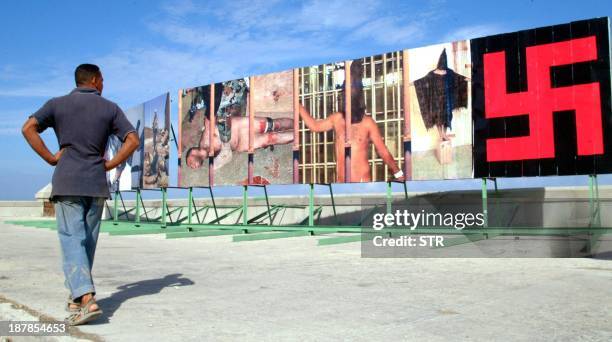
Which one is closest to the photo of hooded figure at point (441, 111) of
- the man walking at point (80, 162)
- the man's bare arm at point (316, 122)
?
the man's bare arm at point (316, 122)

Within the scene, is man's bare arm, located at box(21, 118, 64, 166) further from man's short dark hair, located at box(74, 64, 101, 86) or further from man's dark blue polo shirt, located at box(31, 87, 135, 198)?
man's short dark hair, located at box(74, 64, 101, 86)

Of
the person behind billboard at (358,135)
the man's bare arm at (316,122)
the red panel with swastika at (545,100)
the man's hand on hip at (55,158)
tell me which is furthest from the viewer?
the man's bare arm at (316,122)

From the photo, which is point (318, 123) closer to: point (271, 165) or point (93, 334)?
point (271, 165)

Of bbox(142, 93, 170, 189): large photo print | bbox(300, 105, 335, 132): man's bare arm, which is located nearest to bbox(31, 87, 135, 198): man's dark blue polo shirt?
bbox(300, 105, 335, 132): man's bare arm

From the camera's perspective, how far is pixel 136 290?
4742 millimetres

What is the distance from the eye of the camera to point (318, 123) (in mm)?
13375

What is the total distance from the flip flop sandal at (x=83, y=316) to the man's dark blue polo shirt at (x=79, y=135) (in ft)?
2.37

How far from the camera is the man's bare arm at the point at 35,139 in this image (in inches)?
137

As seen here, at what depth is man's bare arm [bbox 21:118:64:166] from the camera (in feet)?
11.4

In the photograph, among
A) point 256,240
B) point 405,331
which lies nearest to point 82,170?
point 405,331

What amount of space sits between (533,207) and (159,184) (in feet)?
37.2

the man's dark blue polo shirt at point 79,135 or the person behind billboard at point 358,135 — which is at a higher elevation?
the person behind billboard at point 358,135

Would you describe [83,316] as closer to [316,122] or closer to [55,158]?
[55,158]

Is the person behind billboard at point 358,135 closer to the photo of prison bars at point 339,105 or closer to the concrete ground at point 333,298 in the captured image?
the photo of prison bars at point 339,105
